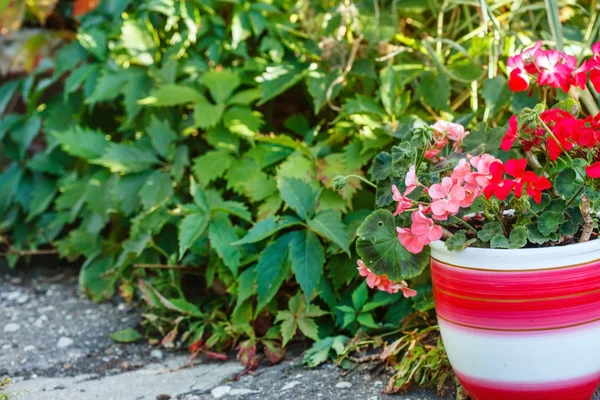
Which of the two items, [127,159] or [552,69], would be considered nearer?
[552,69]

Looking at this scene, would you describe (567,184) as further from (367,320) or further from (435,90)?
(435,90)

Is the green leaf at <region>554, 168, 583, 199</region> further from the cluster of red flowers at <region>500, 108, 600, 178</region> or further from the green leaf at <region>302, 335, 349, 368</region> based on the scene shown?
the green leaf at <region>302, 335, 349, 368</region>

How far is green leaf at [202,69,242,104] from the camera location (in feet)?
7.02

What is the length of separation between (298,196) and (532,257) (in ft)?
2.29

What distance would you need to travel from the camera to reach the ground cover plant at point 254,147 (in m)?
1.75

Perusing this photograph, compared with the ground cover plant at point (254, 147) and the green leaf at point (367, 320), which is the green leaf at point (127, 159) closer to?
the ground cover plant at point (254, 147)

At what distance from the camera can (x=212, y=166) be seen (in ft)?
6.73

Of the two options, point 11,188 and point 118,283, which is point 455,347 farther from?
point 11,188

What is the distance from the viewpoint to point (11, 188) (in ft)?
8.59

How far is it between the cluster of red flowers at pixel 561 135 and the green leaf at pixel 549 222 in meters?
0.09

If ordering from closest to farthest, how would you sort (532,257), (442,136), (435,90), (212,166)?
(532,257) < (442,136) < (435,90) < (212,166)

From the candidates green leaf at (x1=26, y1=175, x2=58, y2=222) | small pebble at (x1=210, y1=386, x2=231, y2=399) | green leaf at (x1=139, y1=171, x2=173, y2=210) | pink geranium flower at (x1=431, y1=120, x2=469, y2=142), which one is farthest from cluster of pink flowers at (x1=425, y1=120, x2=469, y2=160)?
green leaf at (x1=26, y1=175, x2=58, y2=222)

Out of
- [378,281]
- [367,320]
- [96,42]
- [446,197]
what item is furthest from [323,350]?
[96,42]

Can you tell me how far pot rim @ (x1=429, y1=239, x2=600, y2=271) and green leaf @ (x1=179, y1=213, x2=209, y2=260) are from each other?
75cm
